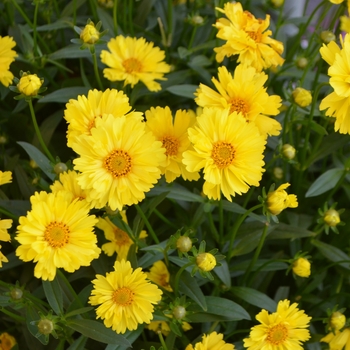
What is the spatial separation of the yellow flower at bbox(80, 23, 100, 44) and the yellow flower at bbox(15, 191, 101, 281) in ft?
1.01

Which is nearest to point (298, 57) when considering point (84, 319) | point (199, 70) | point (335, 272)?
point (199, 70)

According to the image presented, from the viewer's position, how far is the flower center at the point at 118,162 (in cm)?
77

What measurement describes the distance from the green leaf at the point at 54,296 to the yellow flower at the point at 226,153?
31 centimetres

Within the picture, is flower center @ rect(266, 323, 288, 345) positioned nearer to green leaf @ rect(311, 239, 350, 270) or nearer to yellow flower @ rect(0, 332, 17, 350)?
green leaf @ rect(311, 239, 350, 270)

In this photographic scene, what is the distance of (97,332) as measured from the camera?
0.83 meters

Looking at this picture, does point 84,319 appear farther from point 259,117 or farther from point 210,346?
point 259,117

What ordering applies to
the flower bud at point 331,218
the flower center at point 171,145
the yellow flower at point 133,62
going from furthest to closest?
the yellow flower at point 133,62 < the flower bud at point 331,218 < the flower center at point 171,145

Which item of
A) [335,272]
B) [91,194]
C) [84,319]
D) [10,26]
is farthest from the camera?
[10,26]

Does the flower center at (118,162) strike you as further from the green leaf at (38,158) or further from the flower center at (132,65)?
the flower center at (132,65)

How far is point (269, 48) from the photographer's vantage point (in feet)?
3.09

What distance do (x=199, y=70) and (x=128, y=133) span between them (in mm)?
475

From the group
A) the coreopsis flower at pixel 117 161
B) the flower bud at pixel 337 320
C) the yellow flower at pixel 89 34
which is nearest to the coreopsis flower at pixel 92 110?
the coreopsis flower at pixel 117 161

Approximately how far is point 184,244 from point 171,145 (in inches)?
6.8

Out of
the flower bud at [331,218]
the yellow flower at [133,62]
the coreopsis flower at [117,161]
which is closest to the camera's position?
the coreopsis flower at [117,161]
